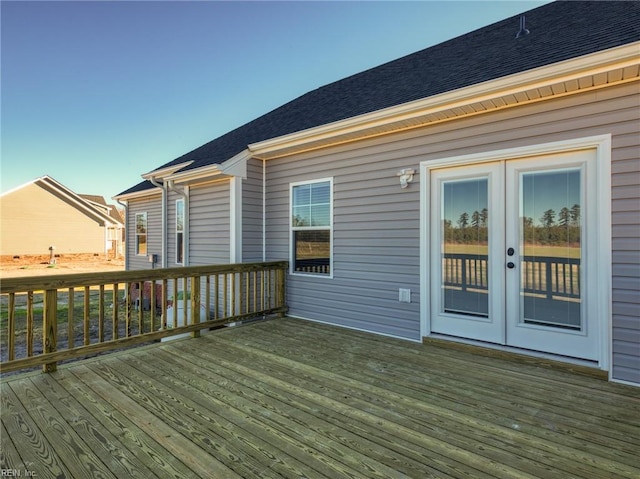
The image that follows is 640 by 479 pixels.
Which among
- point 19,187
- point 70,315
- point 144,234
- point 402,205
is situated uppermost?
point 19,187

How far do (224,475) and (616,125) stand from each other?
12.8 ft

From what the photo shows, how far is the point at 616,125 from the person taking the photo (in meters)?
2.77

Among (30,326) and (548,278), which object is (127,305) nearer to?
(30,326)

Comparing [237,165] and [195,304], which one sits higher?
[237,165]

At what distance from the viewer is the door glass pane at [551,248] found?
3025mm

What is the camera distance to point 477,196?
11.7 ft

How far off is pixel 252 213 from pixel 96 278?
101 inches

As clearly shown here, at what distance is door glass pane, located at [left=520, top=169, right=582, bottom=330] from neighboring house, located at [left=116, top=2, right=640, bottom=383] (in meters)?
0.01

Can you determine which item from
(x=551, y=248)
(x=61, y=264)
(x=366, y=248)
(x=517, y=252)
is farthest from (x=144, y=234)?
(x=61, y=264)

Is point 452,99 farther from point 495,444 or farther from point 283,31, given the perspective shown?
point 283,31

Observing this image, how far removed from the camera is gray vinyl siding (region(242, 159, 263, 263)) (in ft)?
17.5

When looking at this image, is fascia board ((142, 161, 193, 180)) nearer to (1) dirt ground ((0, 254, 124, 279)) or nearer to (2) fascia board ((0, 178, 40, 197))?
(1) dirt ground ((0, 254, 124, 279))

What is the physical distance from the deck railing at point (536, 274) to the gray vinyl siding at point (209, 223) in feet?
12.1

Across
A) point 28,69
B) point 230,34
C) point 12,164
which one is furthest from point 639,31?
point 12,164
